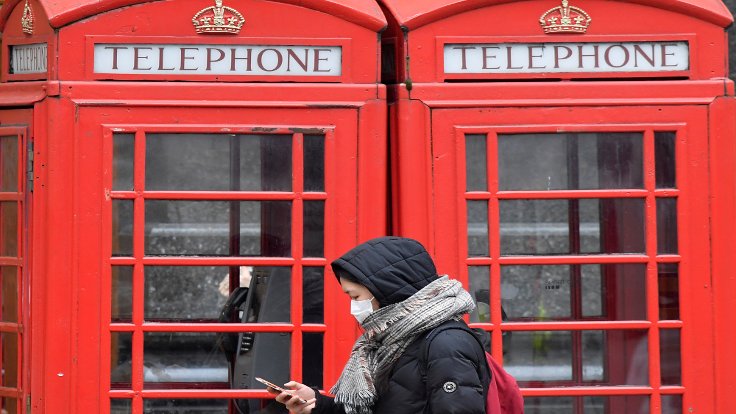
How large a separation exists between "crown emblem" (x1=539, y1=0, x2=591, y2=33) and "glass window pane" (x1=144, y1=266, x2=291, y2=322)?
1368mm

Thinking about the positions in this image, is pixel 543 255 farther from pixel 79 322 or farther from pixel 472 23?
pixel 79 322

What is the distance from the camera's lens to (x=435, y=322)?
9.90ft

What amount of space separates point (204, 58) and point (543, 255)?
4.90 feet

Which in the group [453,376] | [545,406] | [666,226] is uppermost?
[666,226]

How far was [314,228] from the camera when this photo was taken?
13.6 ft

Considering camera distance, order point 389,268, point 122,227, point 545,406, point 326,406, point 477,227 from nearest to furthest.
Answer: point 389,268, point 326,406, point 122,227, point 477,227, point 545,406

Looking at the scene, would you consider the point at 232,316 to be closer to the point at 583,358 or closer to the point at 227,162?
the point at 227,162

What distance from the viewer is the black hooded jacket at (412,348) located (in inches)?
115

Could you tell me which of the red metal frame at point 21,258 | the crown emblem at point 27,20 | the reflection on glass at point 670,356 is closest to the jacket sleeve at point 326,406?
the red metal frame at point 21,258

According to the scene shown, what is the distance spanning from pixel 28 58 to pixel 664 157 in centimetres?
249

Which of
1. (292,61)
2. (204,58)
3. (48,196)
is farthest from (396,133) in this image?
(48,196)

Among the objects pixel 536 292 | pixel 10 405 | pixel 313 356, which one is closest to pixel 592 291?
pixel 536 292

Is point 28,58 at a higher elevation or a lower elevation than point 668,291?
higher

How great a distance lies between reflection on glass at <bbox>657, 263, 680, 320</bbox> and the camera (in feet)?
13.9
